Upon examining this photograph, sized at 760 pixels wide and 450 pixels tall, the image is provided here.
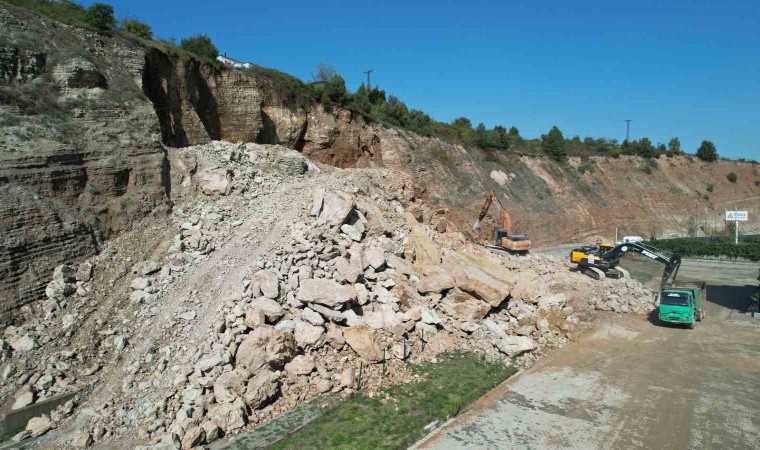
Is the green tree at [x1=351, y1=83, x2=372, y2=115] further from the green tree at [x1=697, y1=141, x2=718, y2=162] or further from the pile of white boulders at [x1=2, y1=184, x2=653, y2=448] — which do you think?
the green tree at [x1=697, y1=141, x2=718, y2=162]

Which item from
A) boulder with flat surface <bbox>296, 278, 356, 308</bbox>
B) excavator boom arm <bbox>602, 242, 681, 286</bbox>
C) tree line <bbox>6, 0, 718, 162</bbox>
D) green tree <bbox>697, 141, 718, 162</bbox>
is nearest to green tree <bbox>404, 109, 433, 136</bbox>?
tree line <bbox>6, 0, 718, 162</bbox>

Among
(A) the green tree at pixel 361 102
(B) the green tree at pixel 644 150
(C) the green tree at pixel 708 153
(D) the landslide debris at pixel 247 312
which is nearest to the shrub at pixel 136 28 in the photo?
(D) the landslide debris at pixel 247 312

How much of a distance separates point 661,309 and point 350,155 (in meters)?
18.4

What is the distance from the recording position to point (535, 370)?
1173 cm

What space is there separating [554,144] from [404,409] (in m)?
41.3

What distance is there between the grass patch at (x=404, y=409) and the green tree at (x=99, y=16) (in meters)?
15.5

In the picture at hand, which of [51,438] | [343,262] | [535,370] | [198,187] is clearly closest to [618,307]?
[535,370]

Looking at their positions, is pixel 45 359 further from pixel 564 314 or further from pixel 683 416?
pixel 564 314

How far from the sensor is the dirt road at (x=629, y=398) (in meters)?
8.53

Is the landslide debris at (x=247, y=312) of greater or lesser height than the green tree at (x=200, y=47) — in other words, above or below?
below

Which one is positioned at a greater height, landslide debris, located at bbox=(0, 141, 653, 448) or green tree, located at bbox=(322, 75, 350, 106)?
green tree, located at bbox=(322, 75, 350, 106)

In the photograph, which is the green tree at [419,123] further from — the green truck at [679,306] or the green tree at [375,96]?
the green truck at [679,306]

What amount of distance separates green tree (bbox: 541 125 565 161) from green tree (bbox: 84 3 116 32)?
38.3 meters

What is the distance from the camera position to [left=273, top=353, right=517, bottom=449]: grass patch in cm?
820
